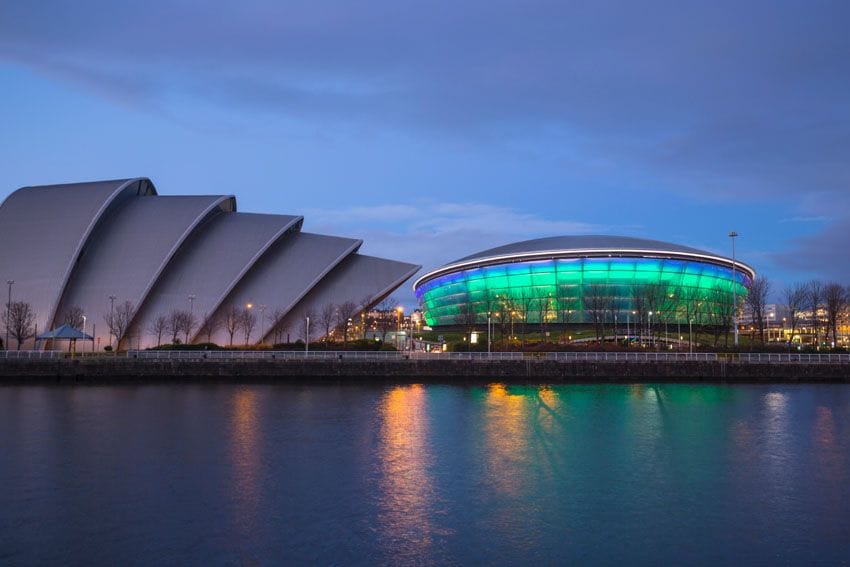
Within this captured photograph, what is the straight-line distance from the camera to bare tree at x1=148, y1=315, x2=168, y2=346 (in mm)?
60688

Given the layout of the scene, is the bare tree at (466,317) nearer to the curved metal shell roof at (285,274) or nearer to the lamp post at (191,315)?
the curved metal shell roof at (285,274)

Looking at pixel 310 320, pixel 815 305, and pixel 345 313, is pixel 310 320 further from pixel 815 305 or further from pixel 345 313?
pixel 815 305

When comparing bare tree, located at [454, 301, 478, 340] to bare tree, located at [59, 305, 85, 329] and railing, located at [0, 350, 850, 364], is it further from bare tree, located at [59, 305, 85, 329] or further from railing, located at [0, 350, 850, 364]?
bare tree, located at [59, 305, 85, 329]

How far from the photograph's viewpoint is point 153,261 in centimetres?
6144

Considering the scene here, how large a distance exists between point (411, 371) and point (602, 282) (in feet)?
110

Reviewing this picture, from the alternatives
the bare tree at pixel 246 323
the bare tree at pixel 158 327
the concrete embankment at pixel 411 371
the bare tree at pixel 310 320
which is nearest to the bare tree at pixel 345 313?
the bare tree at pixel 310 320

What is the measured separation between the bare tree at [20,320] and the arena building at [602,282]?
3975cm

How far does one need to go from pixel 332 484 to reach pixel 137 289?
48486mm

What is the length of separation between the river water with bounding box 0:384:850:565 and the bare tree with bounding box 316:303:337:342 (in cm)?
3461

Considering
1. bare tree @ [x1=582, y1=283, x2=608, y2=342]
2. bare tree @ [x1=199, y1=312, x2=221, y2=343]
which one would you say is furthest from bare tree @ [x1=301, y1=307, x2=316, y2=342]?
bare tree @ [x1=582, y1=283, x2=608, y2=342]

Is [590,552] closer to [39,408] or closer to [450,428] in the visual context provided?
[450,428]

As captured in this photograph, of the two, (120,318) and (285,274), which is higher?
(285,274)

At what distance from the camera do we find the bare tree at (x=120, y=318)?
194 ft

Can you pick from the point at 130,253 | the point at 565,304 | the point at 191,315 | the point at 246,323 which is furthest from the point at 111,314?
the point at 565,304
